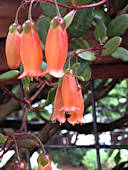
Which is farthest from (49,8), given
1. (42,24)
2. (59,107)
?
(59,107)

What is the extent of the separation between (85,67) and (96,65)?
4.4 inches

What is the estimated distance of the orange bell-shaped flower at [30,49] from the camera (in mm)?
290

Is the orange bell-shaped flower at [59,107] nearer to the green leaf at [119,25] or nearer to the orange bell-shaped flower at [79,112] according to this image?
the orange bell-shaped flower at [79,112]

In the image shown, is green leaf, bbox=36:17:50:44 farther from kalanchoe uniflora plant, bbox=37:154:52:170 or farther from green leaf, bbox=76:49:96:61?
kalanchoe uniflora plant, bbox=37:154:52:170

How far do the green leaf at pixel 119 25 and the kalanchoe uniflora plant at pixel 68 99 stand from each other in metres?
0.11

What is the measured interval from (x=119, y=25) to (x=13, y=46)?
17 centimetres

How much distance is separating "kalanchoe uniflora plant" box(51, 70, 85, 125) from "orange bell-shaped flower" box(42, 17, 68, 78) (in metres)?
0.05

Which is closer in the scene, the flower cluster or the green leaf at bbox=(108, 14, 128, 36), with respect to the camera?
the flower cluster

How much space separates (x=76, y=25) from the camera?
1.24ft

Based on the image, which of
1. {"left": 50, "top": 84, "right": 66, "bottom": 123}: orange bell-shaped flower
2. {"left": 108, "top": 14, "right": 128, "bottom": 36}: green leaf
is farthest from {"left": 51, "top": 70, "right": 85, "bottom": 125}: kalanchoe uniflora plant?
{"left": 108, "top": 14, "right": 128, "bottom": 36}: green leaf

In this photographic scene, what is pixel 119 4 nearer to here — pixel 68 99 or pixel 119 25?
pixel 119 25

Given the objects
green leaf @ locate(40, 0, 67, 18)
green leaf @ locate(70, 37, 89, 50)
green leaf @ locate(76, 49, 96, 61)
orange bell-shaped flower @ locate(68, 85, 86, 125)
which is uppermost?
green leaf @ locate(40, 0, 67, 18)

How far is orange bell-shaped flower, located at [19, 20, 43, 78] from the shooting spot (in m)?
0.29

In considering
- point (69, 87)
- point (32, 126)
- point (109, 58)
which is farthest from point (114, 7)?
point (32, 126)
